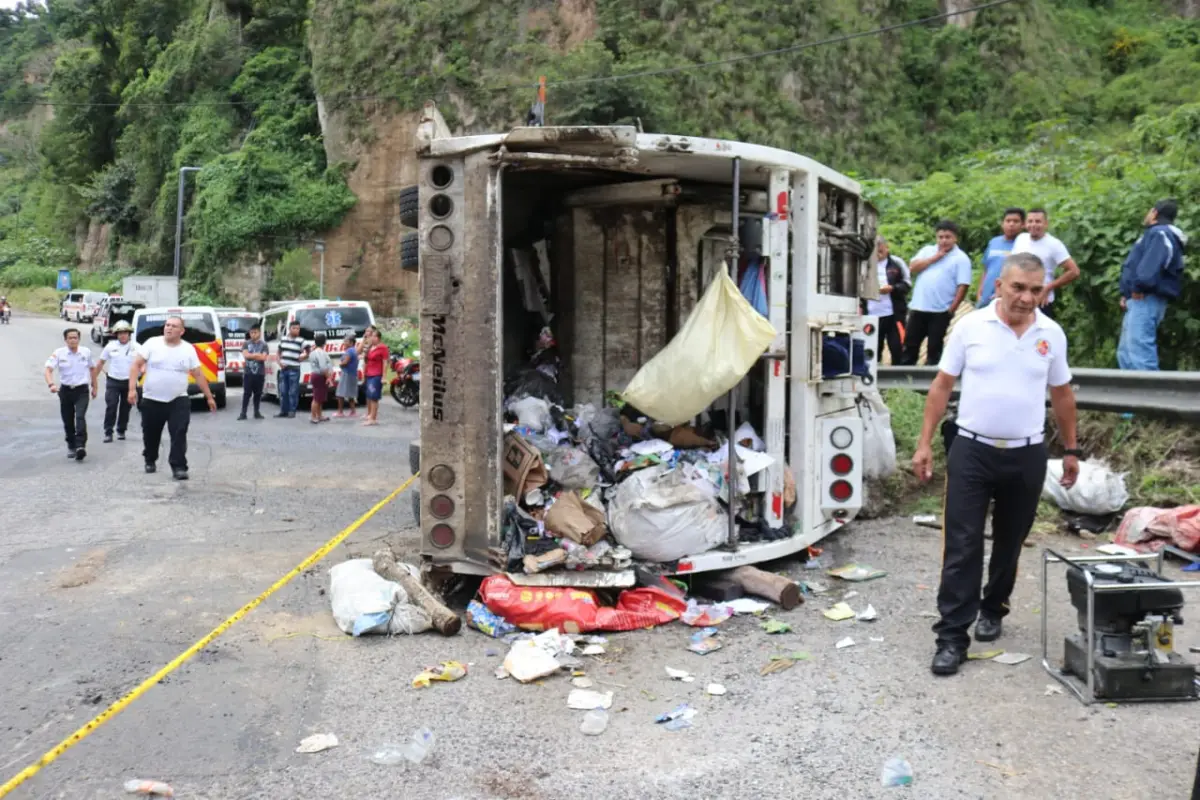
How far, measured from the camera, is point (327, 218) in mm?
38250

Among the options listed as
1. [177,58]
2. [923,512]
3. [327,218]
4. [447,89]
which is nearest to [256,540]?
[923,512]

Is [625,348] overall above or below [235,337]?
below

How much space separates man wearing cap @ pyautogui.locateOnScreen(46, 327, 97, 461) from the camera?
11742 millimetres

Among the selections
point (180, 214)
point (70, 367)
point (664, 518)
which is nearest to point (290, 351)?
point (70, 367)

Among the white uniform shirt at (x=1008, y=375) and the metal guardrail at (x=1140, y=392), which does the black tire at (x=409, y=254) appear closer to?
the white uniform shirt at (x=1008, y=375)

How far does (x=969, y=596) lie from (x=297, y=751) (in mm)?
2905

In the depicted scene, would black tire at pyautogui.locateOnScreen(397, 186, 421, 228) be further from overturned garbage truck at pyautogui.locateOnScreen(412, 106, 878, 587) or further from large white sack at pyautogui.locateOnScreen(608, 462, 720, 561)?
large white sack at pyautogui.locateOnScreen(608, 462, 720, 561)

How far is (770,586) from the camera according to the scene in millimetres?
5504

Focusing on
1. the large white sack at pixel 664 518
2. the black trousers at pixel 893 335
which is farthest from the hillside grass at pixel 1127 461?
the large white sack at pixel 664 518

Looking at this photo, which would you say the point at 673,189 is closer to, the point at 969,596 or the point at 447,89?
the point at 969,596

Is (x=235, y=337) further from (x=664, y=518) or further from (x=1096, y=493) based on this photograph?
(x=1096, y=493)

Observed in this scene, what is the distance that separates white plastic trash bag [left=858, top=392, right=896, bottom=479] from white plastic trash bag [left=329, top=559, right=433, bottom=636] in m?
3.74

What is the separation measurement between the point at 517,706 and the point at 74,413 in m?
9.67

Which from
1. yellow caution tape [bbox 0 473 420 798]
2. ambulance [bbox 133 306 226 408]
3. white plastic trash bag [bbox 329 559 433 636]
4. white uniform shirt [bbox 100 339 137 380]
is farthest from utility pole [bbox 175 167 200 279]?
white plastic trash bag [bbox 329 559 433 636]
